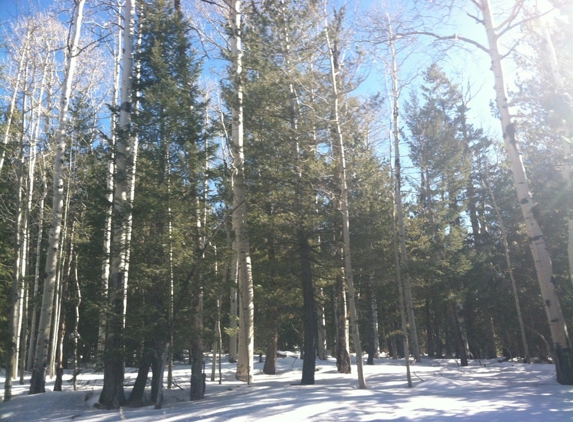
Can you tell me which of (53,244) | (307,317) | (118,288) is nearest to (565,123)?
(307,317)

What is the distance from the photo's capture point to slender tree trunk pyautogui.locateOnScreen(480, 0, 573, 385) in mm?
8914

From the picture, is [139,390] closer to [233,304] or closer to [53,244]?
[53,244]

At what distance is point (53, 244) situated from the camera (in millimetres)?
12352

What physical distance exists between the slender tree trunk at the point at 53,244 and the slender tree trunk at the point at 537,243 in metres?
11.0

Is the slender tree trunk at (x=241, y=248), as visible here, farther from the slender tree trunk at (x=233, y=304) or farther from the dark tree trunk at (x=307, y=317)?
the dark tree trunk at (x=307, y=317)

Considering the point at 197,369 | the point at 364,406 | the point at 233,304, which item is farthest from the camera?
the point at 233,304

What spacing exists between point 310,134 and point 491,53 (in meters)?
5.12

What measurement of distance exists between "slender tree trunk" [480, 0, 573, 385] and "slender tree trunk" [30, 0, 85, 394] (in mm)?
11007

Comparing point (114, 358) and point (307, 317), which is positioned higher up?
point (307, 317)

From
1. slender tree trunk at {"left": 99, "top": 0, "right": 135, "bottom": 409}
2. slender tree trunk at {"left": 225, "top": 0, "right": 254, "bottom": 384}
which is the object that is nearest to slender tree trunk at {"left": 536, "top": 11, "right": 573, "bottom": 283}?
slender tree trunk at {"left": 225, "top": 0, "right": 254, "bottom": 384}

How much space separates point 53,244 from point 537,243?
1193cm

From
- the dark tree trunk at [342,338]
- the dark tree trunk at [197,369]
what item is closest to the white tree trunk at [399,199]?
the dark tree trunk at [342,338]

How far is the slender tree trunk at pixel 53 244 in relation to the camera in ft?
38.6

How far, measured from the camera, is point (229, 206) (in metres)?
12.9
